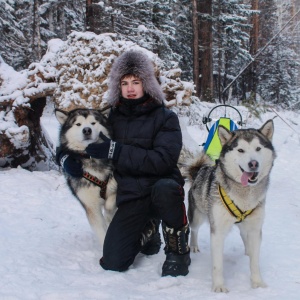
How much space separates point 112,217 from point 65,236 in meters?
0.64

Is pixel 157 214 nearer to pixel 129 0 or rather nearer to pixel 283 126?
pixel 283 126

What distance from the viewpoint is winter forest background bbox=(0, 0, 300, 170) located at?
5371 mm

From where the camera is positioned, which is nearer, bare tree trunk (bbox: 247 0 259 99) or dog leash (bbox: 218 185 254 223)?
dog leash (bbox: 218 185 254 223)

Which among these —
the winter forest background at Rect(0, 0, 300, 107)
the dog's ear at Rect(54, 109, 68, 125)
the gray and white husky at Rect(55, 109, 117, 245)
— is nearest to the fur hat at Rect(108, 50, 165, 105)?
the gray and white husky at Rect(55, 109, 117, 245)

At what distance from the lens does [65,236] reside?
3.29 m

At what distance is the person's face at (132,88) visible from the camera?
2779 millimetres

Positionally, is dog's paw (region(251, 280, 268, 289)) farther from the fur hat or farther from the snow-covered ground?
the fur hat

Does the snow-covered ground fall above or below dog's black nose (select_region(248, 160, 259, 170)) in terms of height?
below

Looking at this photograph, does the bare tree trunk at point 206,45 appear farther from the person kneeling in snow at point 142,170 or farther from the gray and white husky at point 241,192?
the gray and white husky at point 241,192

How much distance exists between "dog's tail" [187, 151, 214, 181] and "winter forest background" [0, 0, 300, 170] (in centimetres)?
237

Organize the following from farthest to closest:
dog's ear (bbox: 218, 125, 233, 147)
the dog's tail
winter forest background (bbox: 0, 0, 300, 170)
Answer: winter forest background (bbox: 0, 0, 300, 170), the dog's tail, dog's ear (bbox: 218, 125, 233, 147)

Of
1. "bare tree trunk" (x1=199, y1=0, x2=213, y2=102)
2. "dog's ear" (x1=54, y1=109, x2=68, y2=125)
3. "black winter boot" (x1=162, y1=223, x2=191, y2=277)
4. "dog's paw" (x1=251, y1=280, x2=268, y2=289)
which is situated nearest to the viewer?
"dog's paw" (x1=251, y1=280, x2=268, y2=289)

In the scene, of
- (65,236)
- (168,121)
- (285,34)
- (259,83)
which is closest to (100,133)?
(168,121)

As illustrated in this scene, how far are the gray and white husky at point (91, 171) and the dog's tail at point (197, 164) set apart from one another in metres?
0.71
